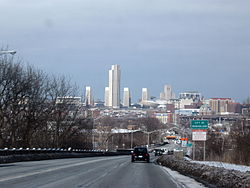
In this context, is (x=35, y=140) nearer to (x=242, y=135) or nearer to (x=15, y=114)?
Answer: (x=15, y=114)

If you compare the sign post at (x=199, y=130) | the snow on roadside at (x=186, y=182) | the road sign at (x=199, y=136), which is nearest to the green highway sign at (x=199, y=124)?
the sign post at (x=199, y=130)

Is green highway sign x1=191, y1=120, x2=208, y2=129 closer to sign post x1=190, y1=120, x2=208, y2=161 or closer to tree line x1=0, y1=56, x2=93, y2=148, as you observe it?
sign post x1=190, y1=120, x2=208, y2=161

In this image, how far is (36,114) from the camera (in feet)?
243

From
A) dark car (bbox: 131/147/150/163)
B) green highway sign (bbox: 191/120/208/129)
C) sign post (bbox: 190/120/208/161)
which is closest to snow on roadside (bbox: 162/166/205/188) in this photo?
sign post (bbox: 190/120/208/161)

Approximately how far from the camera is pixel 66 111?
284 ft

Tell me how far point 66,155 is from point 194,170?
115ft

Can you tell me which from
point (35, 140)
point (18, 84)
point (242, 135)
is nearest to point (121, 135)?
point (35, 140)

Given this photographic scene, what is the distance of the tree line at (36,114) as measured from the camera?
203 feet

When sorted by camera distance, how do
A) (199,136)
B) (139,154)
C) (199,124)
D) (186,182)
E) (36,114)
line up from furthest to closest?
(36,114)
(139,154)
(199,124)
(199,136)
(186,182)

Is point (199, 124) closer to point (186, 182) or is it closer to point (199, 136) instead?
point (199, 136)

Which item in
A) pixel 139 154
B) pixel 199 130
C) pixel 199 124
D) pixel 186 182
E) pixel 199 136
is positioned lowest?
pixel 186 182

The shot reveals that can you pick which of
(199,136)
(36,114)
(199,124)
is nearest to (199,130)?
(199,124)

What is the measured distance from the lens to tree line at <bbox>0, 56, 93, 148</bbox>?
61906 millimetres

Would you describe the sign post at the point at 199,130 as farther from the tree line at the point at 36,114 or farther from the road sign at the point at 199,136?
the tree line at the point at 36,114
